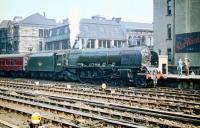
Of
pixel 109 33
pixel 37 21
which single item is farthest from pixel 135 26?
pixel 37 21

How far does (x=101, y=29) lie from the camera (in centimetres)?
5397

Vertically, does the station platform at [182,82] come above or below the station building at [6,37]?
below

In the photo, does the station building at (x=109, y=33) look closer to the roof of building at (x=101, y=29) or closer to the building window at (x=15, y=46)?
the roof of building at (x=101, y=29)

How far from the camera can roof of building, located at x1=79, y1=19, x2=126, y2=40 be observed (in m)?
51.4

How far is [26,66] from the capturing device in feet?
106

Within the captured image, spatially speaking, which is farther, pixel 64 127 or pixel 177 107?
pixel 177 107

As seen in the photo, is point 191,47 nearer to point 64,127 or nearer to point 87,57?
point 87,57

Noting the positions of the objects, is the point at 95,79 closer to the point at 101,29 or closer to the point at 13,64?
the point at 13,64

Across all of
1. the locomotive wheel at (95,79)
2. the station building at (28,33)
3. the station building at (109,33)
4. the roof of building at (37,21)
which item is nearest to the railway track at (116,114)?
the locomotive wheel at (95,79)

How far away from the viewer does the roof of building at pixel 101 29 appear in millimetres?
51438

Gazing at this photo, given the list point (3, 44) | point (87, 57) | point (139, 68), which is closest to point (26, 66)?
point (87, 57)

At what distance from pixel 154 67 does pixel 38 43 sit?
1720 inches

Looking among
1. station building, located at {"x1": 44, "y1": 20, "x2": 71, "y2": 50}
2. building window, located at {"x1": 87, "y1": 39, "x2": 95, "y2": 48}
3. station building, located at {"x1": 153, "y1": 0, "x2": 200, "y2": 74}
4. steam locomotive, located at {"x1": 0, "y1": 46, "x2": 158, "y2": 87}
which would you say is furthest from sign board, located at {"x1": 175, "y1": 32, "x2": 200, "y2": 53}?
station building, located at {"x1": 44, "y1": 20, "x2": 71, "y2": 50}

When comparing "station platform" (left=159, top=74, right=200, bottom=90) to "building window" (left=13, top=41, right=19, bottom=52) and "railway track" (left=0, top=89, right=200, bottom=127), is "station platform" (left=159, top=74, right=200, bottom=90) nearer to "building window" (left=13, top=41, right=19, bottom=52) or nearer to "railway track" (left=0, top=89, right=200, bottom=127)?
Answer: "railway track" (left=0, top=89, right=200, bottom=127)
